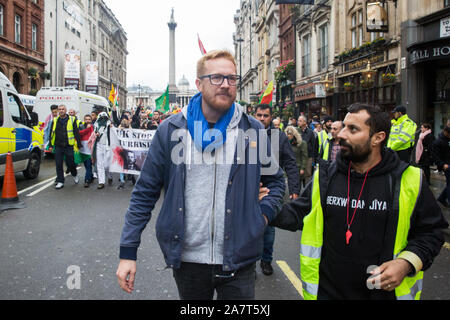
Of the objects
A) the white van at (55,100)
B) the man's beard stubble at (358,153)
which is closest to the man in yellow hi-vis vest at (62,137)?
the white van at (55,100)

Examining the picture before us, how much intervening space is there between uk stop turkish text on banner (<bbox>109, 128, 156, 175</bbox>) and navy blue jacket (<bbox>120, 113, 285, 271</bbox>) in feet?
27.0

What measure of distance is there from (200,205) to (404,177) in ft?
3.77

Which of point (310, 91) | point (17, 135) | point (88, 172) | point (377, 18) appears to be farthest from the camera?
point (310, 91)

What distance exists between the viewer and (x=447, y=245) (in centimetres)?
565

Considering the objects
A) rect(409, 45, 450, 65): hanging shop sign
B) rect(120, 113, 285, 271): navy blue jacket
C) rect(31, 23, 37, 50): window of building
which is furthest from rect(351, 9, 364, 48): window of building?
rect(31, 23, 37, 50): window of building

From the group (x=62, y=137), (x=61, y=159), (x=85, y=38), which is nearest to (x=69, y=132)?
(x=62, y=137)

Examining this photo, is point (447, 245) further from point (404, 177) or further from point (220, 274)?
point (220, 274)

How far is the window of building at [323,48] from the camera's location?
2262cm

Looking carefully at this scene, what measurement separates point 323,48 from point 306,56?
3429mm

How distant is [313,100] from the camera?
2502 cm

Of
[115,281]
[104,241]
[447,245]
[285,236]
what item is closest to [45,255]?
[104,241]

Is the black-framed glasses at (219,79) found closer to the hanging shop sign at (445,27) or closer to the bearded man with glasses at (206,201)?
the bearded man with glasses at (206,201)

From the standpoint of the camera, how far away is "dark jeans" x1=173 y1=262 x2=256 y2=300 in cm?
223

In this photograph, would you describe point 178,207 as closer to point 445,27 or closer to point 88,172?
point 88,172
